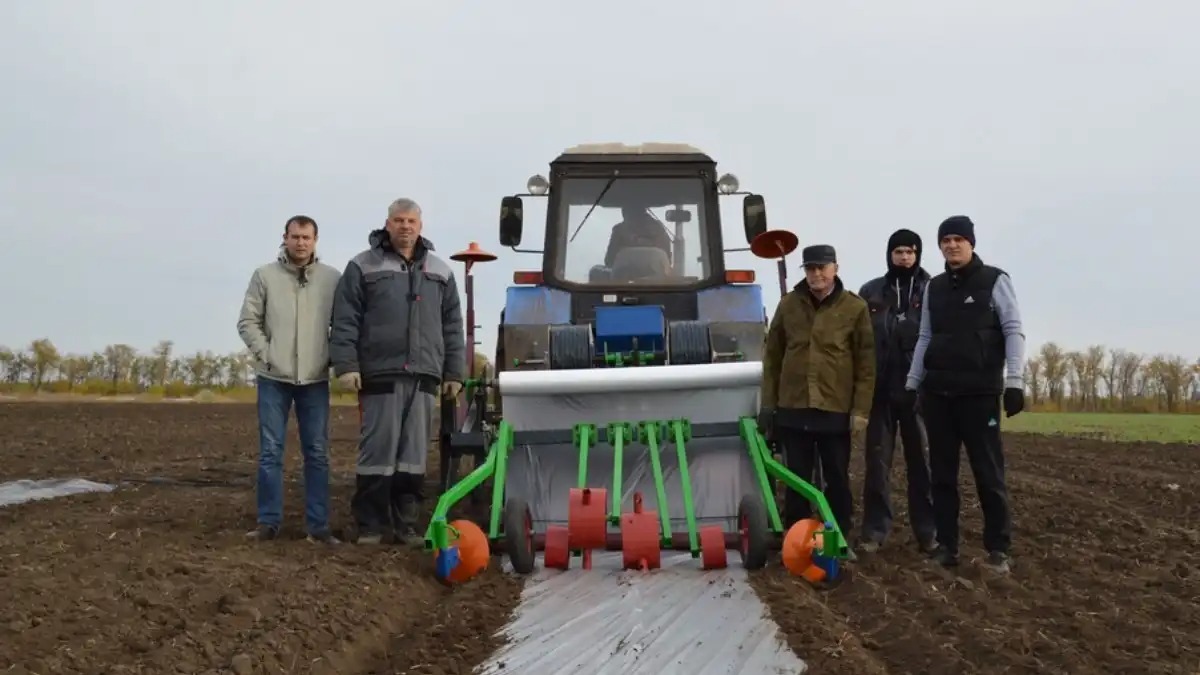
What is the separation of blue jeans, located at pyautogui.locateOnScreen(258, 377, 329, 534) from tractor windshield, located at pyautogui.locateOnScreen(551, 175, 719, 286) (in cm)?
205

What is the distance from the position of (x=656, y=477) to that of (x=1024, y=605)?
1.81 meters

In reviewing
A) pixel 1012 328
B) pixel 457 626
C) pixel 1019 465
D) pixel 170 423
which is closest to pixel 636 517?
pixel 457 626

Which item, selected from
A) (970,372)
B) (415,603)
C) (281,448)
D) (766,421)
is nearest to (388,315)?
(281,448)

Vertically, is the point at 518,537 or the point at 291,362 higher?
the point at 291,362

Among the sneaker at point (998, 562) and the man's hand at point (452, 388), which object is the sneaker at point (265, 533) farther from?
the sneaker at point (998, 562)

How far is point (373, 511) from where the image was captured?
18.9 feet

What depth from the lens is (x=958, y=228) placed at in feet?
17.0

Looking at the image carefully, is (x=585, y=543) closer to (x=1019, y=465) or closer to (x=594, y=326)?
(x=594, y=326)

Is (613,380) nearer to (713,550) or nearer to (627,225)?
(713,550)

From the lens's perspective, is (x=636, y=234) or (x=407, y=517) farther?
(x=636, y=234)

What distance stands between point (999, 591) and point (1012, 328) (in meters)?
1.30

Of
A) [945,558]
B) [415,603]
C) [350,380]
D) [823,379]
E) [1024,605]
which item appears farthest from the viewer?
[350,380]

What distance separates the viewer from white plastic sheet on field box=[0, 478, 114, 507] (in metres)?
8.48

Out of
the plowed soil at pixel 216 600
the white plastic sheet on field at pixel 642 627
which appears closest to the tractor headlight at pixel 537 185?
the plowed soil at pixel 216 600
